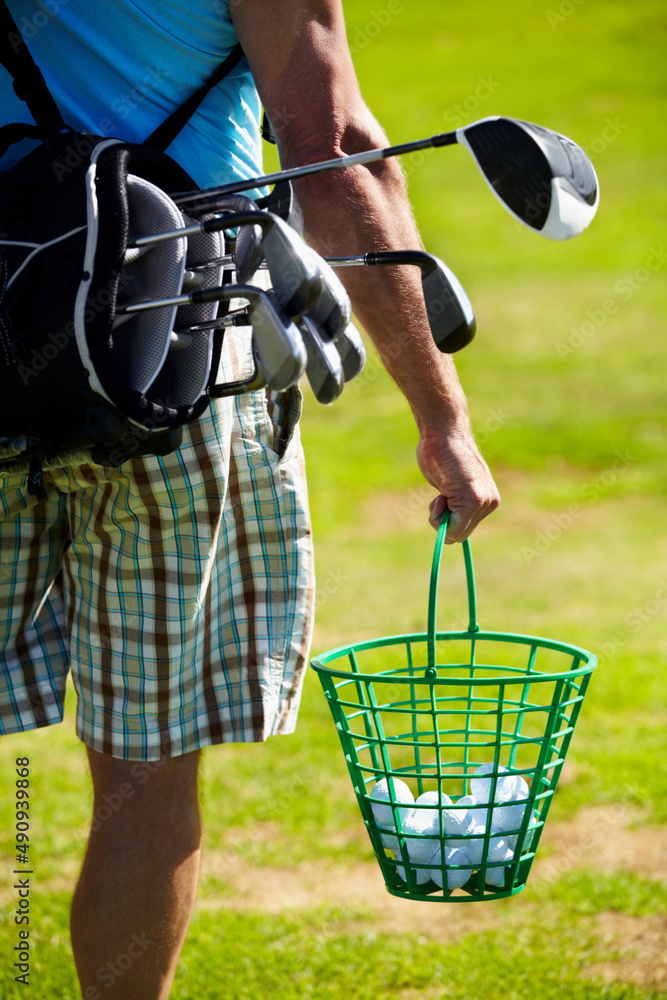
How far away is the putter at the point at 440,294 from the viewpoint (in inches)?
54.4

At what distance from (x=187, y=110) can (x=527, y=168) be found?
580 mm

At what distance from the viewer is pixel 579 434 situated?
7.67 m

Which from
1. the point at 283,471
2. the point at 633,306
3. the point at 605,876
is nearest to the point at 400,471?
the point at 633,306

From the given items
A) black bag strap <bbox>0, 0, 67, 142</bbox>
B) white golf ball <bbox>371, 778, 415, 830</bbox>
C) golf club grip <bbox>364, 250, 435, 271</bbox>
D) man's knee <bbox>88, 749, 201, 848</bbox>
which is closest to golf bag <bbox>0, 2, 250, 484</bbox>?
black bag strap <bbox>0, 0, 67, 142</bbox>

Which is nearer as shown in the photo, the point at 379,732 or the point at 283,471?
the point at 379,732

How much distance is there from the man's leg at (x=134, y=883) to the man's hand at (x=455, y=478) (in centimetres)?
59

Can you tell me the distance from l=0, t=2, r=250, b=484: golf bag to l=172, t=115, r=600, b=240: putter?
0.72 feet

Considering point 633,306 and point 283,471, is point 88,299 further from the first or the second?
point 633,306

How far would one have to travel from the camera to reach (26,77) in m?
1.45

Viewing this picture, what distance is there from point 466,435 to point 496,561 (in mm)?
3977

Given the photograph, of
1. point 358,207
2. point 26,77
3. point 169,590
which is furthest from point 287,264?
point 169,590

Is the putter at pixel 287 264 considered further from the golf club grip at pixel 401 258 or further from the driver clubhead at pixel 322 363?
the golf club grip at pixel 401 258

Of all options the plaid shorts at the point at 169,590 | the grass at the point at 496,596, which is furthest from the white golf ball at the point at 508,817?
the grass at the point at 496,596

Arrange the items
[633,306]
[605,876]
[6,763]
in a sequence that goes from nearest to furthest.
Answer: [605,876] < [6,763] < [633,306]
